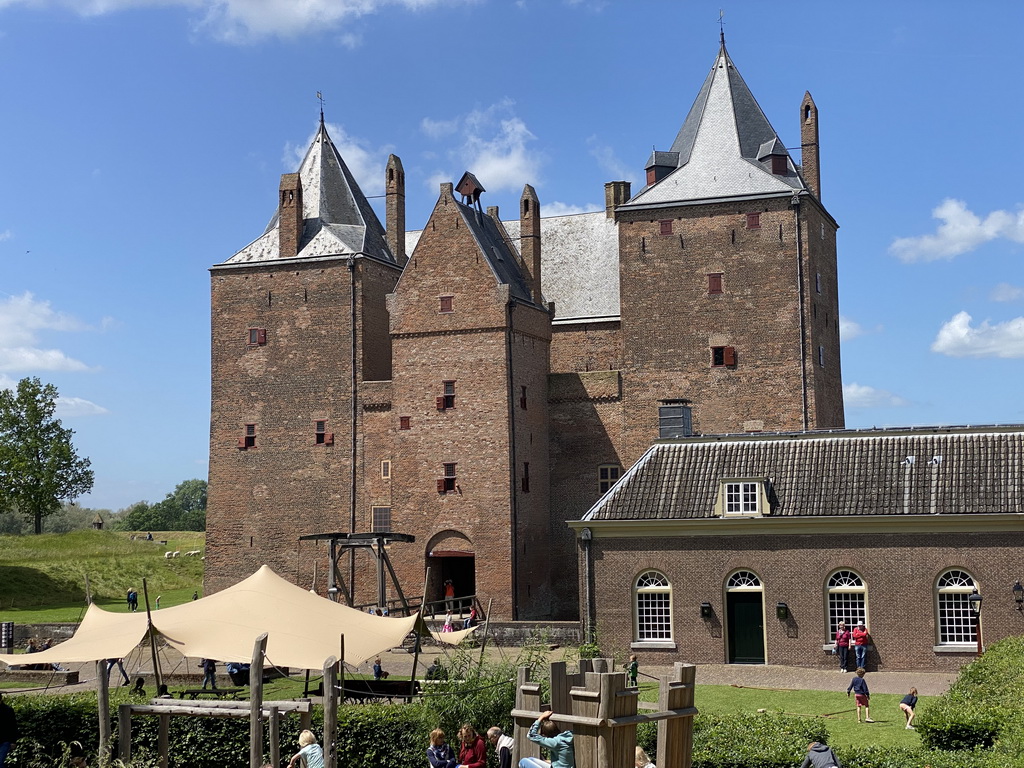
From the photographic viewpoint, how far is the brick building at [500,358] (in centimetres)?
4484

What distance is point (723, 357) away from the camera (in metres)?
45.1

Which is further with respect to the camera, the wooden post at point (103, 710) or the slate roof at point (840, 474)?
the slate roof at point (840, 474)

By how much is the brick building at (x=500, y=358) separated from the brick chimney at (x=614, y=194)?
333 centimetres

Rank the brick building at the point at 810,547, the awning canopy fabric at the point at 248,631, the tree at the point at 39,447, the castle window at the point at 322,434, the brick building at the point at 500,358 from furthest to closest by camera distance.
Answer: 1. the tree at the point at 39,447
2. the castle window at the point at 322,434
3. the brick building at the point at 500,358
4. the brick building at the point at 810,547
5. the awning canopy fabric at the point at 248,631

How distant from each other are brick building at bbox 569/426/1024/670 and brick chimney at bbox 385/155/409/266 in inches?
816

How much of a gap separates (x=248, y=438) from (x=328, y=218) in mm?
9821

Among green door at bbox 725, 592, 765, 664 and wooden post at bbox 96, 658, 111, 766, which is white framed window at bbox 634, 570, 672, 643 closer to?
green door at bbox 725, 592, 765, 664

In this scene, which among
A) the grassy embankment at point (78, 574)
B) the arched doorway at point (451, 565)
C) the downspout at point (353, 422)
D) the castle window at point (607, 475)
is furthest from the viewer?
the grassy embankment at point (78, 574)

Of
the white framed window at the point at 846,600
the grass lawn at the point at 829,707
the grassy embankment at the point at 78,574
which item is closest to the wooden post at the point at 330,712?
the grass lawn at the point at 829,707

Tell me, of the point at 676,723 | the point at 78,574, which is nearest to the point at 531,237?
the point at 78,574

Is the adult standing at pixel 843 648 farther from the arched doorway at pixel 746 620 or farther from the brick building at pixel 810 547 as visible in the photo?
the arched doorway at pixel 746 620

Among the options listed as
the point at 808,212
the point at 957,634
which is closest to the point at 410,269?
the point at 808,212

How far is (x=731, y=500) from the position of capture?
33.5 metres

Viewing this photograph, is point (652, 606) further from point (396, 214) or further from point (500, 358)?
point (396, 214)
